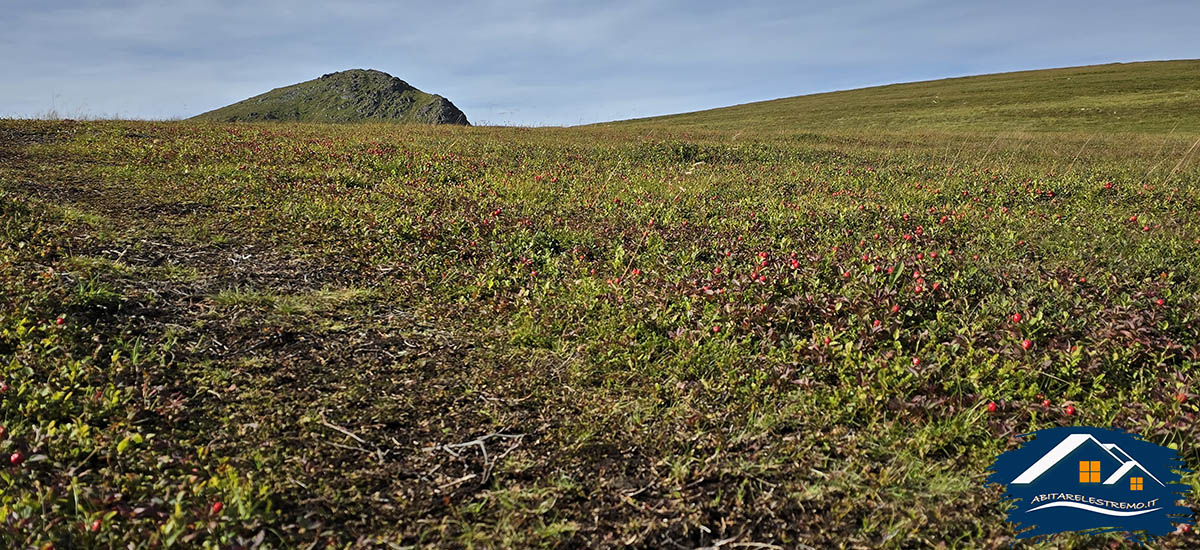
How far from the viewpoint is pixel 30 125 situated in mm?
15695

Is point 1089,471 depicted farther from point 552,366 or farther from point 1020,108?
point 1020,108

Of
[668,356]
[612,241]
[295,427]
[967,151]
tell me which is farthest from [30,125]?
[967,151]

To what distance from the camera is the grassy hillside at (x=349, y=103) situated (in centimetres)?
4269

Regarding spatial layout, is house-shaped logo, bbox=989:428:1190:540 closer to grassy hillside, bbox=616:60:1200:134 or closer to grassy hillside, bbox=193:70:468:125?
grassy hillside, bbox=616:60:1200:134

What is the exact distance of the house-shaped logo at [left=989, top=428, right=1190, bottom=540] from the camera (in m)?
3.40

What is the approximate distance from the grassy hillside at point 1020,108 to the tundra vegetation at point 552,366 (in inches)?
883

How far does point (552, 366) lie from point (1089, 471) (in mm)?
3394

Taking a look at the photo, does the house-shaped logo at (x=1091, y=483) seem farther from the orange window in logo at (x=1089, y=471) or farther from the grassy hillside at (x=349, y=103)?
the grassy hillside at (x=349, y=103)

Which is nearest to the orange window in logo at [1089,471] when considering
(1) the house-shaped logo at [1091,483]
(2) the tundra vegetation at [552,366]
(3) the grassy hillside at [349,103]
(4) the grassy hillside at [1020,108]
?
(1) the house-shaped logo at [1091,483]

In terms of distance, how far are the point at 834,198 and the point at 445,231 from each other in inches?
260

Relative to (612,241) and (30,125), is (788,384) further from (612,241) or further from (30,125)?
(30,125)

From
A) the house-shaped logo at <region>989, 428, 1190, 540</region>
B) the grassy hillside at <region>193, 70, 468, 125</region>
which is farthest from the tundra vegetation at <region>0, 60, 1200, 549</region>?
the grassy hillside at <region>193, 70, 468, 125</region>

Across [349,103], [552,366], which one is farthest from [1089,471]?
[349,103]

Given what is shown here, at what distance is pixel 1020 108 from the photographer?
37812 millimetres
